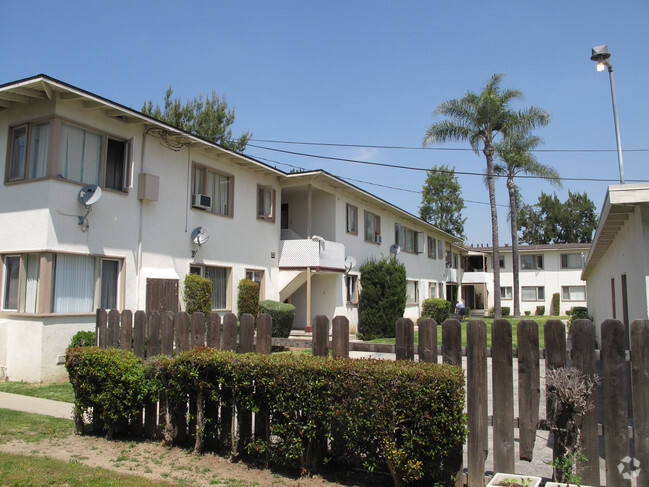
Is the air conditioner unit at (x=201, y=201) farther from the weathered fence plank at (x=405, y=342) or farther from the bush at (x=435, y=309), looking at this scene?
the bush at (x=435, y=309)

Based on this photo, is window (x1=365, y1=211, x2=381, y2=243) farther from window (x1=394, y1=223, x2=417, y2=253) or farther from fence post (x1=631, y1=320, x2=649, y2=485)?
fence post (x1=631, y1=320, x2=649, y2=485)

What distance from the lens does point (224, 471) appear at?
5.08 metres

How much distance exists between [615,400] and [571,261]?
44.4m

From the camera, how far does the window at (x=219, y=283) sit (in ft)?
53.7

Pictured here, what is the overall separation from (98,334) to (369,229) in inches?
778

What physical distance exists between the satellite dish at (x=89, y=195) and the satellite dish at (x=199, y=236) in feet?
12.1

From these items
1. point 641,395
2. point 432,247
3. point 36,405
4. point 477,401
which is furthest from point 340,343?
point 432,247

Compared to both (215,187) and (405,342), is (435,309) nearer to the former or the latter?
(215,187)

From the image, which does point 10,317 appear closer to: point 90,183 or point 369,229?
point 90,183

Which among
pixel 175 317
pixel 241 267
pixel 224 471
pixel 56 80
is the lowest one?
pixel 224 471

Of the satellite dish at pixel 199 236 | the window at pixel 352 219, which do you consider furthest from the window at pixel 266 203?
the window at pixel 352 219

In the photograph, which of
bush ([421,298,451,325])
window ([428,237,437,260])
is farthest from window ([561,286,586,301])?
bush ([421,298,451,325])

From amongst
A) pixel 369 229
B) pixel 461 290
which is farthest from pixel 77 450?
pixel 461 290

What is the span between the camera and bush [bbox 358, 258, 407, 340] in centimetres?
2317
